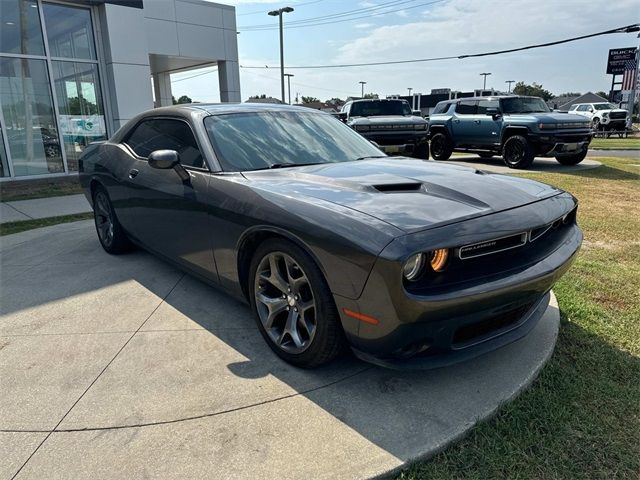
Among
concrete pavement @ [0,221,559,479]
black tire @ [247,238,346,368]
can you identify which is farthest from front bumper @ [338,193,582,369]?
concrete pavement @ [0,221,559,479]

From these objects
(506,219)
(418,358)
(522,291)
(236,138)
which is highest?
(236,138)

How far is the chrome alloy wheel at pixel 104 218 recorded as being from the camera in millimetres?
4617

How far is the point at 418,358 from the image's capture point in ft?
7.25

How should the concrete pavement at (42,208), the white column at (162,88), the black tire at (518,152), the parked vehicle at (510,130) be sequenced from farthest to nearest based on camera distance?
1. the white column at (162,88)
2. the black tire at (518,152)
3. the parked vehicle at (510,130)
4. the concrete pavement at (42,208)

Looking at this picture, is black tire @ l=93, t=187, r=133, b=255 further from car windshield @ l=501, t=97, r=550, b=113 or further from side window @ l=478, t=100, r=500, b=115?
side window @ l=478, t=100, r=500, b=115

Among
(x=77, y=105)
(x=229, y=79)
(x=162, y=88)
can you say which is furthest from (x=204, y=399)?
(x=162, y=88)

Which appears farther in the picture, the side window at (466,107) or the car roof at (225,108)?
the side window at (466,107)

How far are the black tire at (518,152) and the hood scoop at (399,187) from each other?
31.5 ft

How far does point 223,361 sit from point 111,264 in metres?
2.34

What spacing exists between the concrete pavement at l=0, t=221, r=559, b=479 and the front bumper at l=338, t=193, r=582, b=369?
0.27 meters

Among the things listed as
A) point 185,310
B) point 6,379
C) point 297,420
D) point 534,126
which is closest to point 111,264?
point 185,310

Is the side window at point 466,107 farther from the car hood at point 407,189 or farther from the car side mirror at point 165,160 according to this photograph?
the car side mirror at point 165,160

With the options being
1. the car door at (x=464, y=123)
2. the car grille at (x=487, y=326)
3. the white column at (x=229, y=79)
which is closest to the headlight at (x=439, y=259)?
the car grille at (x=487, y=326)

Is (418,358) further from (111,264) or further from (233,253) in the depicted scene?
(111,264)
